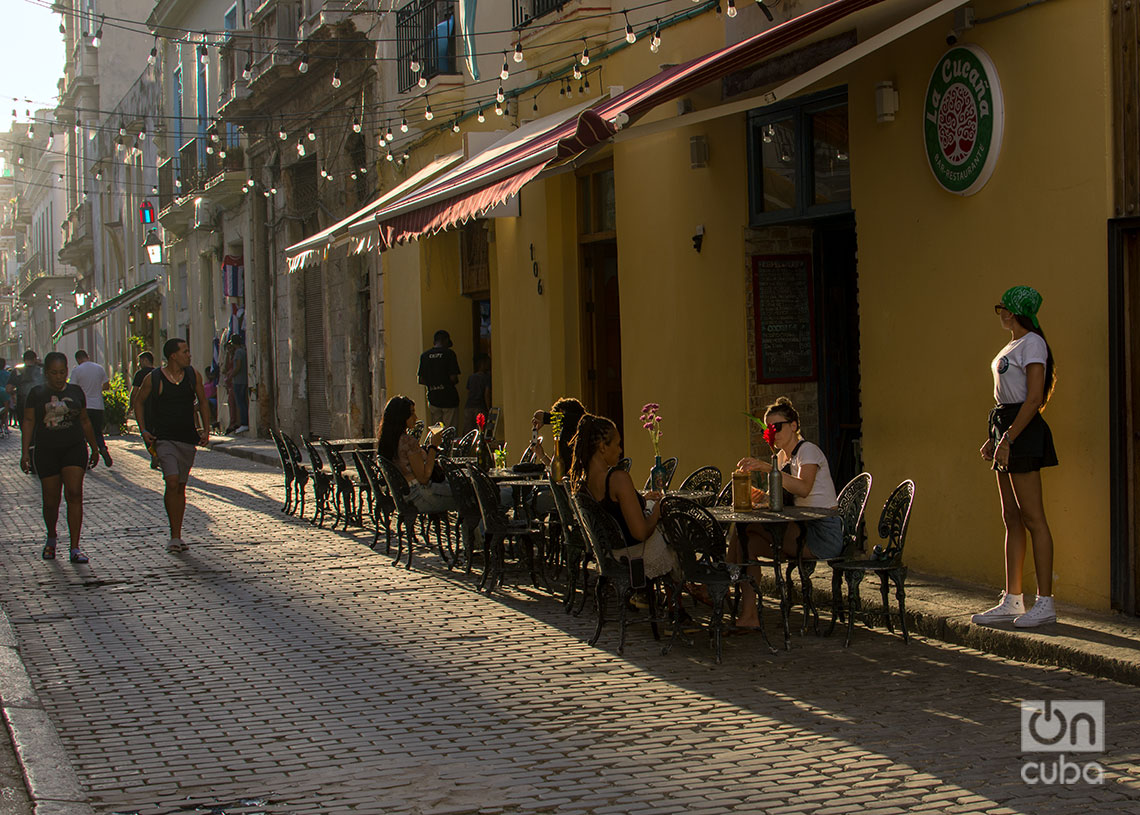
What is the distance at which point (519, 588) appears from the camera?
9.91m

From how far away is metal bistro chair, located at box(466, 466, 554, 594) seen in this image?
9.66 meters

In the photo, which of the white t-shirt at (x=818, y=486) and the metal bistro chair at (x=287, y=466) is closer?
the white t-shirt at (x=818, y=486)

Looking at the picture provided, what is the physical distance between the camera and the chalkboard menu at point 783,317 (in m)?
11.5

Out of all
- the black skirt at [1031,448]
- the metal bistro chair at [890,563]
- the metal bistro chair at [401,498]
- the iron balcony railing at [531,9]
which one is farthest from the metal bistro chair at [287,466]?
the black skirt at [1031,448]

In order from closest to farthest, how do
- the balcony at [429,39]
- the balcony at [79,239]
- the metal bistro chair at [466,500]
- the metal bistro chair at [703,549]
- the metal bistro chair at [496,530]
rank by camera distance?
the metal bistro chair at [703,549] → the metal bistro chair at [496,530] → the metal bistro chair at [466,500] → the balcony at [429,39] → the balcony at [79,239]

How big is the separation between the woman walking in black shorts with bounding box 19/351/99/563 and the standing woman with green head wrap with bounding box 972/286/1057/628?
7201mm

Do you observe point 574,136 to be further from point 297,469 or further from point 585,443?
point 297,469

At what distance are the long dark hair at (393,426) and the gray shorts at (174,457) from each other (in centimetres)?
177

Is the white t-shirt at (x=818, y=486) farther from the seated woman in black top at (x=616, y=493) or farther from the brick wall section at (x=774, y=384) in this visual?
the brick wall section at (x=774, y=384)

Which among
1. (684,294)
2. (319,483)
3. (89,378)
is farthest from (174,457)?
(89,378)

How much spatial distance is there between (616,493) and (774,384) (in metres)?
4.18

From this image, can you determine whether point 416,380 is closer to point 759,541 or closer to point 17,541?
point 17,541

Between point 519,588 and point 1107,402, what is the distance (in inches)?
163

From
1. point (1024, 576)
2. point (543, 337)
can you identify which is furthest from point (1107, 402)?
point (543, 337)
